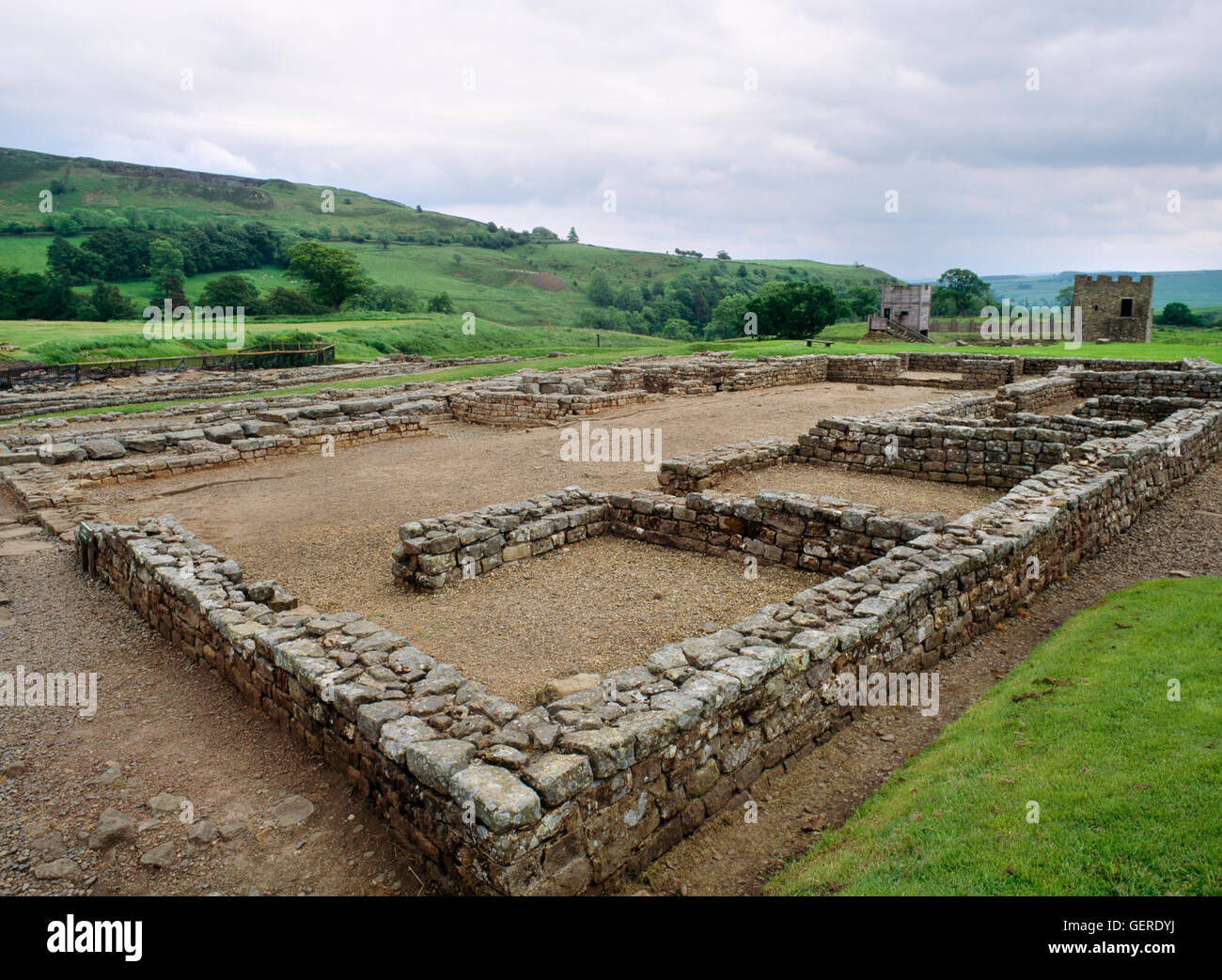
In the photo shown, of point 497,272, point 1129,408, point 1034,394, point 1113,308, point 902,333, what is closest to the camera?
point 1129,408

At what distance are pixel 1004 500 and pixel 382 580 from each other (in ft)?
25.1

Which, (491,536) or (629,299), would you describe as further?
(629,299)

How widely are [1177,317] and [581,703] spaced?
348 feet

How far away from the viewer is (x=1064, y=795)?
13.2 ft

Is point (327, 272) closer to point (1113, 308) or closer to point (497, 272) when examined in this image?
point (497, 272)

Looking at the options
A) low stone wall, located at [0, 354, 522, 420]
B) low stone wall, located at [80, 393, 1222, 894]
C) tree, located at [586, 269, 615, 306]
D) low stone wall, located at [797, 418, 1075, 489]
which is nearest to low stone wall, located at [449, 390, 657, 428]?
low stone wall, located at [797, 418, 1075, 489]

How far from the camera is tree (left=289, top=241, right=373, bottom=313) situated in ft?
189

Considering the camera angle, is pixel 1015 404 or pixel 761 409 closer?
pixel 1015 404

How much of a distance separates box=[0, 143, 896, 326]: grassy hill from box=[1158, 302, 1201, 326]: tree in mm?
51535

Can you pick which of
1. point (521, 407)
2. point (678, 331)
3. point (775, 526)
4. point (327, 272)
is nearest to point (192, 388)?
point (521, 407)

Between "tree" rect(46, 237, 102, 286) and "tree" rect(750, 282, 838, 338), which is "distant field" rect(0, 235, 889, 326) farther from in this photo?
"tree" rect(750, 282, 838, 338)

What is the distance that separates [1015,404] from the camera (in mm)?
18703
